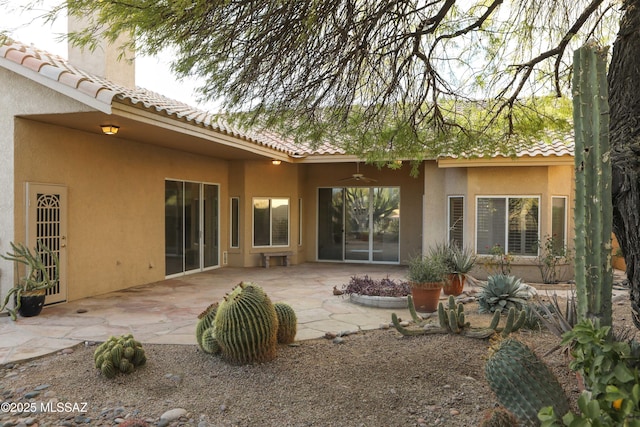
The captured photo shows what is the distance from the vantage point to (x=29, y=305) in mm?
7246

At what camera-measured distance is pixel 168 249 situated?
1154cm

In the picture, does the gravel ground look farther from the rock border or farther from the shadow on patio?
the rock border

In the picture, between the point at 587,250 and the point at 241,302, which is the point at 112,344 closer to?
the point at 241,302

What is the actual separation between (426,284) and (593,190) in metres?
4.97

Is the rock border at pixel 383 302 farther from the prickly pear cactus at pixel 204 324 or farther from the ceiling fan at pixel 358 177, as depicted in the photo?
the ceiling fan at pixel 358 177

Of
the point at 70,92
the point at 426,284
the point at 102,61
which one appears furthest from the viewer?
the point at 102,61

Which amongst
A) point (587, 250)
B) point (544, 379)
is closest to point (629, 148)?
point (587, 250)

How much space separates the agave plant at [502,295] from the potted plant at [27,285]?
6826 millimetres

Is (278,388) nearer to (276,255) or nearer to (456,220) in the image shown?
(456,220)

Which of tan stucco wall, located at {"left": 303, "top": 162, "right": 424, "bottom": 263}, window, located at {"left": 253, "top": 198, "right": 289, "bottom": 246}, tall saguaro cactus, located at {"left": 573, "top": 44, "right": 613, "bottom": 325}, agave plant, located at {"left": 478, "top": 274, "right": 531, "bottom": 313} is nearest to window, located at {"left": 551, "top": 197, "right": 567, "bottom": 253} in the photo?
tan stucco wall, located at {"left": 303, "top": 162, "right": 424, "bottom": 263}

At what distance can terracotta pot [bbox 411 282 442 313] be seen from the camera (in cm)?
755

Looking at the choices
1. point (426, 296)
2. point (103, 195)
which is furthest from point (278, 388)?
point (103, 195)

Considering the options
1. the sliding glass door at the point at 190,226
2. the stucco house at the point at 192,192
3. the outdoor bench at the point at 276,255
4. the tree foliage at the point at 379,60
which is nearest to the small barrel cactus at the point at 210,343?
the tree foliage at the point at 379,60

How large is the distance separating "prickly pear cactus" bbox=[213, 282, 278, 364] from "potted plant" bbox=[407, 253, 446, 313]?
131 inches
